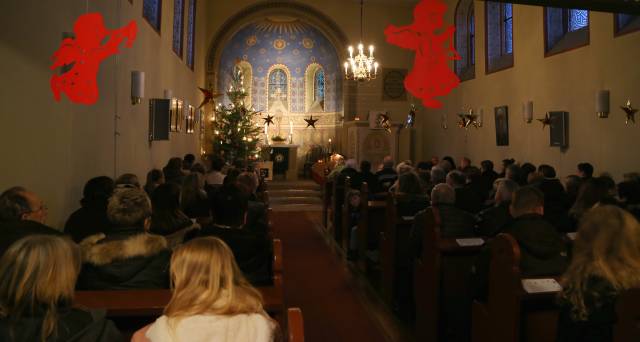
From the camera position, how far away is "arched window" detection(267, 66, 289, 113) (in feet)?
61.4

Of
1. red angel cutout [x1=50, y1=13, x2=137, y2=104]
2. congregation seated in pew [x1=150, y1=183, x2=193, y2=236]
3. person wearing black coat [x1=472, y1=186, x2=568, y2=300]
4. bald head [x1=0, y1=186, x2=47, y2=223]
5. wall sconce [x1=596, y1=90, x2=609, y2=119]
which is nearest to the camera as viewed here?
person wearing black coat [x1=472, y1=186, x2=568, y2=300]

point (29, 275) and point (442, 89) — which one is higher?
point (442, 89)

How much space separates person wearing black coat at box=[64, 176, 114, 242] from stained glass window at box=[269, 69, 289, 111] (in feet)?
48.6

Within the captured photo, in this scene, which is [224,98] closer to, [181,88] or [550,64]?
[181,88]

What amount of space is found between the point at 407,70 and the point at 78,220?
550 inches

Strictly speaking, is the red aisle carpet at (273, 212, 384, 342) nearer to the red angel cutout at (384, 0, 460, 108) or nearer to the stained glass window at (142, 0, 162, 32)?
the red angel cutout at (384, 0, 460, 108)

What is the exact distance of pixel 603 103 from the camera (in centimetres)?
803

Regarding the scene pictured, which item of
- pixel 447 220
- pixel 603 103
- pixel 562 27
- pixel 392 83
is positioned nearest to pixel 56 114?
pixel 447 220

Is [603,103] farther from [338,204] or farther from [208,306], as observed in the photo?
[208,306]

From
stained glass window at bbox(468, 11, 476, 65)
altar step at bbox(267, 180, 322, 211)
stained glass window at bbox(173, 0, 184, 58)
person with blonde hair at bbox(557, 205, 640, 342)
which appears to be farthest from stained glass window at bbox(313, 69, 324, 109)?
person with blonde hair at bbox(557, 205, 640, 342)

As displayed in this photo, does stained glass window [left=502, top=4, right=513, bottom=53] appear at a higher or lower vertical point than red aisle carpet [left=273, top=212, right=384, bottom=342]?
higher

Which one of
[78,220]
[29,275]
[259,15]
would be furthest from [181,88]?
[29,275]

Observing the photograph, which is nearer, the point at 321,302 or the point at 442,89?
the point at 321,302

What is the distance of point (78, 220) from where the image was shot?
3979 millimetres
